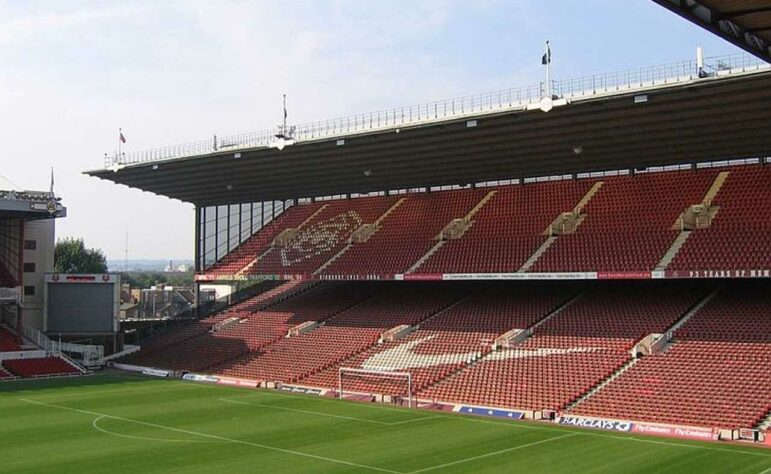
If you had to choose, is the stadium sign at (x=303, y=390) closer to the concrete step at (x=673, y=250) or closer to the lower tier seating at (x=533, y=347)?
the lower tier seating at (x=533, y=347)

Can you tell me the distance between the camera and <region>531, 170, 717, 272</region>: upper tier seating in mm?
40312

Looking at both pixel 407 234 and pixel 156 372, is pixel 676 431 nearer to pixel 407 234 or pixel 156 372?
pixel 407 234

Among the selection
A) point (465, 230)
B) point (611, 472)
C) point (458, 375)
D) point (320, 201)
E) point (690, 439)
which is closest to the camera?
point (611, 472)

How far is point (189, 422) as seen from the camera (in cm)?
3228

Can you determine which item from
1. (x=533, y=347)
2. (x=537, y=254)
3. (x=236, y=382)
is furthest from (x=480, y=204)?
(x=236, y=382)

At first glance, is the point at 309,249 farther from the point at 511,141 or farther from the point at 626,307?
the point at 626,307

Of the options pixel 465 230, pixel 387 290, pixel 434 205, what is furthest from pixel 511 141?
pixel 387 290

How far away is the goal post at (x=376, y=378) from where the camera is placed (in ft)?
124

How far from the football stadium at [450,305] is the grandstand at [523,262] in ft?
0.55

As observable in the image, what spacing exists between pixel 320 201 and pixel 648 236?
88.9ft

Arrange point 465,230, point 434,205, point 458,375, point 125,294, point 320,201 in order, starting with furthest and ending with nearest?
point 125,294 → point 320,201 → point 434,205 → point 465,230 → point 458,375

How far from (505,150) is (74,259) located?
83.9 metres

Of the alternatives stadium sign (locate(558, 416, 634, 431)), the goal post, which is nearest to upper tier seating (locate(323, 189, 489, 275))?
the goal post

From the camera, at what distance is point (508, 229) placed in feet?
156
